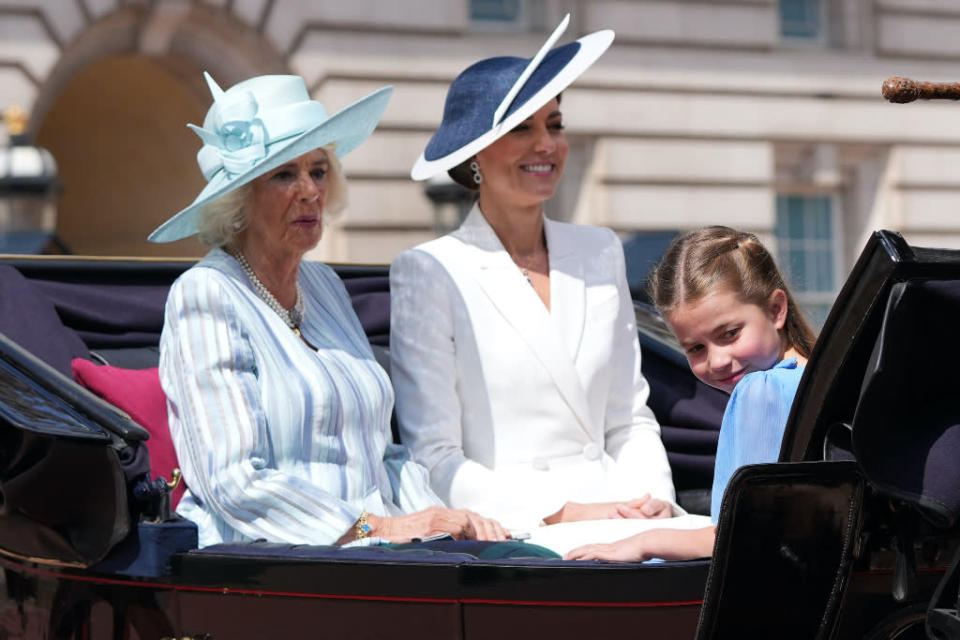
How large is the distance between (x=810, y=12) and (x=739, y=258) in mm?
12095

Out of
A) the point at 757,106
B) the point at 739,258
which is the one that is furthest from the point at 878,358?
the point at 757,106

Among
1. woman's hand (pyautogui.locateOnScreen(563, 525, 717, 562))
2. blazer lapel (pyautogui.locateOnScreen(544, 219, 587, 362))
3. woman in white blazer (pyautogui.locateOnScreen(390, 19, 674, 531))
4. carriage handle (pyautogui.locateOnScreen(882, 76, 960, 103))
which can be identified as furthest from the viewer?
blazer lapel (pyautogui.locateOnScreen(544, 219, 587, 362))

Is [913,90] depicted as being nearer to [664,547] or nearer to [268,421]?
[664,547]

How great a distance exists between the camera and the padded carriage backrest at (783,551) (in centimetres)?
209

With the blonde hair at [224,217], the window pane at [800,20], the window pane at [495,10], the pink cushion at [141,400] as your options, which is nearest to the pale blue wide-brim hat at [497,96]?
the blonde hair at [224,217]

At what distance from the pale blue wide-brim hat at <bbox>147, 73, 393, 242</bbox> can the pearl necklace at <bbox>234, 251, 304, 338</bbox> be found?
16cm

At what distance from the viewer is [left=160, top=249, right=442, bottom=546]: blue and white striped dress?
9.36 feet

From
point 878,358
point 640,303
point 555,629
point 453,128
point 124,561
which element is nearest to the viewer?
point 878,358

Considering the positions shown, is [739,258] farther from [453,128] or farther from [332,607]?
[453,128]

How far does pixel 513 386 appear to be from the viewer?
3400 mm

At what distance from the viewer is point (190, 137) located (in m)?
13.4

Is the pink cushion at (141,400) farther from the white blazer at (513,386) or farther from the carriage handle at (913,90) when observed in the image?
the carriage handle at (913,90)

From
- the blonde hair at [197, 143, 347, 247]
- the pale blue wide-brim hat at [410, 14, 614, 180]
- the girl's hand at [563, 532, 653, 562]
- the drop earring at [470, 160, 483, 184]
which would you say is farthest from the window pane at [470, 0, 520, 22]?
the girl's hand at [563, 532, 653, 562]

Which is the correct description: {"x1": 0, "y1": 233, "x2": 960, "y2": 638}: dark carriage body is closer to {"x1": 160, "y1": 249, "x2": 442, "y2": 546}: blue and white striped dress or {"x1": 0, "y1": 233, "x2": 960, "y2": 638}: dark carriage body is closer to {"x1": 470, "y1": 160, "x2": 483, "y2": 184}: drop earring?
{"x1": 160, "y1": 249, "x2": 442, "y2": 546}: blue and white striped dress
